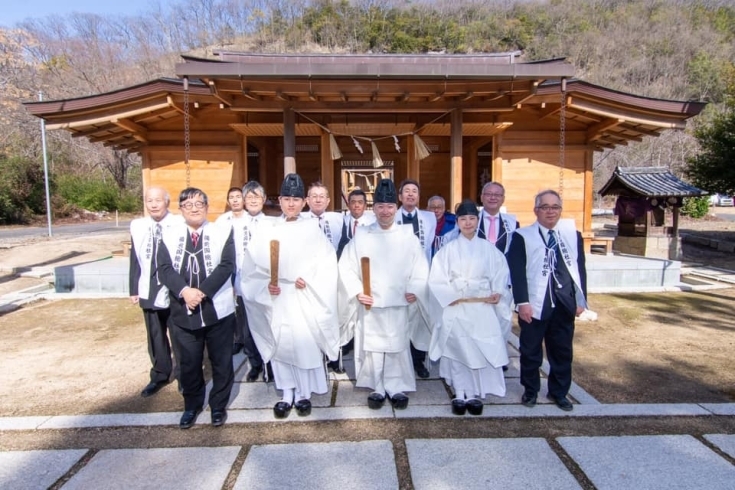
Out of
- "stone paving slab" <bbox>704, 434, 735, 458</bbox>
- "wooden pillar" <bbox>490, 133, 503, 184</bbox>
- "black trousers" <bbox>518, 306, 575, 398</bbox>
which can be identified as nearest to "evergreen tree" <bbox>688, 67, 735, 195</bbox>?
"wooden pillar" <bbox>490, 133, 503, 184</bbox>

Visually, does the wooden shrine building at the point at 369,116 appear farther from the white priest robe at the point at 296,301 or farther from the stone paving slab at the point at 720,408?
the stone paving slab at the point at 720,408

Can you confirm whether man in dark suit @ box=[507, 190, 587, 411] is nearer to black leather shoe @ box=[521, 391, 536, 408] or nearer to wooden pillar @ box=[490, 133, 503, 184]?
black leather shoe @ box=[521, 391, 536, 408]

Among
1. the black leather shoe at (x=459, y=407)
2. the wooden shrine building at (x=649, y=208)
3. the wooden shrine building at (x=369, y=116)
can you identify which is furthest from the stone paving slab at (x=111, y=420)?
the wooden shrine building at (x=649, y=208)

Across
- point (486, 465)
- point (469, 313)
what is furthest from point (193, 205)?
point (486, 465)

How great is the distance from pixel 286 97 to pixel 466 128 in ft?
12.5

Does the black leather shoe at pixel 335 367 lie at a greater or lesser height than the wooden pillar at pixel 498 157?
lesser

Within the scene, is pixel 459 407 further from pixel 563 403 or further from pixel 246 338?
pixel 246 338

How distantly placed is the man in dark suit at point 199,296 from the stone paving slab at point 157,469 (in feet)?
1.19

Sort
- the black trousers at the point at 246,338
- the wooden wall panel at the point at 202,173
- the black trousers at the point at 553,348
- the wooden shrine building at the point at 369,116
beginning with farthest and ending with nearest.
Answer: the wooden wall panel at the point at 202,173 → the wooden shrine building at the point at 369,116 → the black trousers at the point at 246,338 → the black trousers at the point at 553,348

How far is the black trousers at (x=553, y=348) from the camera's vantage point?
3318mm

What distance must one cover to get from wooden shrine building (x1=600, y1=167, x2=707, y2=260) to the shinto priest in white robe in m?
10.5

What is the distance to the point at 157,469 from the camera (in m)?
2.59

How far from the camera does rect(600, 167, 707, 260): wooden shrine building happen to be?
11195mm

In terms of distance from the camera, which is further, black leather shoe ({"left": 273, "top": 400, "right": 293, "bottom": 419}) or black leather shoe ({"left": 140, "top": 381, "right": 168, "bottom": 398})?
black leather shoe ({"left": 140, "top": 381, "right": 168, "bottom": 398})
